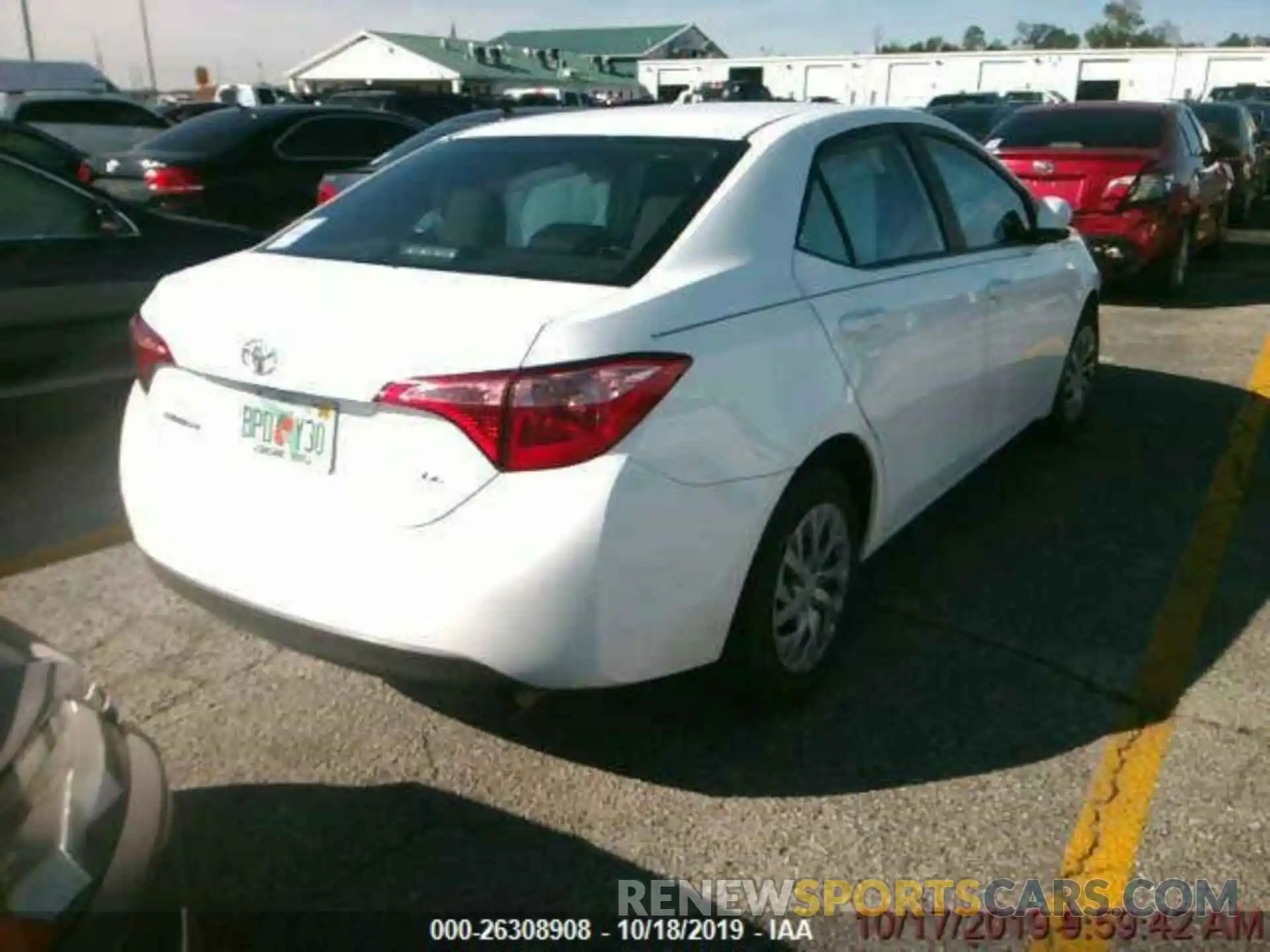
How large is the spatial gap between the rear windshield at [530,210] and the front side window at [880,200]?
1.36 ft

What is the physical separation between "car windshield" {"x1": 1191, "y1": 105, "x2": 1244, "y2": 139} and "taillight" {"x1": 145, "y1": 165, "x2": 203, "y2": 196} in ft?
38.7

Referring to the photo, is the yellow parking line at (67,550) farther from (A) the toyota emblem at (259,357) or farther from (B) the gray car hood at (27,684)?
(B) the gray car hood at (27,684)

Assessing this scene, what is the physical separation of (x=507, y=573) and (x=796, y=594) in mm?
996

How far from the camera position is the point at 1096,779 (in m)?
2.90

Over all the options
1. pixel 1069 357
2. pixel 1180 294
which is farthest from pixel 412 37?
pixel 1069 357

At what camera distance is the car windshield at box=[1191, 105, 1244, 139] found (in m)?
14.3

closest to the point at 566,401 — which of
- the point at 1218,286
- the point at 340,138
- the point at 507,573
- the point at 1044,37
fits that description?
the point at 507,573

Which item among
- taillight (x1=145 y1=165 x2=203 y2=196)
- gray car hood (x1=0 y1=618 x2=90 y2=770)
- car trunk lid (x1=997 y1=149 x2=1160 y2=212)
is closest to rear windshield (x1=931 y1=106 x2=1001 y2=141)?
car trunk lid (x1=997 y1=149 x2=1160 y2=212)

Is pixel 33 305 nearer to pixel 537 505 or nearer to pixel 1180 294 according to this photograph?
pixel 537 505

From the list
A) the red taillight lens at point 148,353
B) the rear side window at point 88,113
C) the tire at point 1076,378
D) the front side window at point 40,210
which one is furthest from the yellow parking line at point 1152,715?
the rear side window at point 88,113

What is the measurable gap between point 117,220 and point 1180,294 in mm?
8447

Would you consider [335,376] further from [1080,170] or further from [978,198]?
[1080,170]

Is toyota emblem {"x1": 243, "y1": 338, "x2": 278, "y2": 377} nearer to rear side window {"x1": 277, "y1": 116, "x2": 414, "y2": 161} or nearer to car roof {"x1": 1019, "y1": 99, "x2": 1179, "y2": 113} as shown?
rear side window {"x1": 277, "y1": 116, "x2": 414, "y2": 161}

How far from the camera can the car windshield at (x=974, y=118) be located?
52.3 ft
